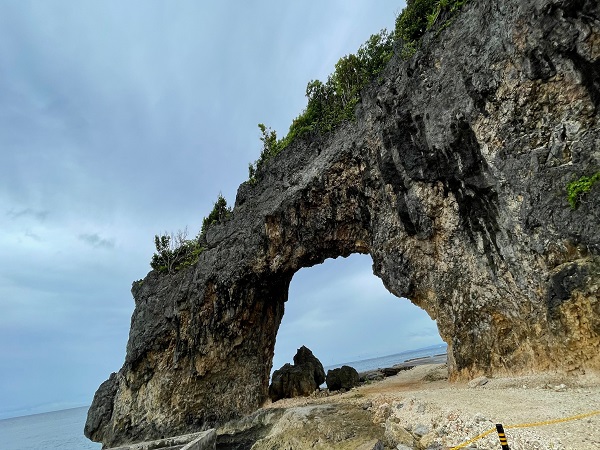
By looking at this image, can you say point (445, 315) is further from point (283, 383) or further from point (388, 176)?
point (283, 383)

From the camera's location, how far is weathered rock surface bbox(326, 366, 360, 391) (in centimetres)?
2730

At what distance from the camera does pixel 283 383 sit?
26766 millimetres

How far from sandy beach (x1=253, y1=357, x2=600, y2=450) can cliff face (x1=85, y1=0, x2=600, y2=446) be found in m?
1.31

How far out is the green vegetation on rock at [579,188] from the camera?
10.7 metres

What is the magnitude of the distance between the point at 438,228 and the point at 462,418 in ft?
26.5

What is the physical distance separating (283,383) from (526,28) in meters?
25.2

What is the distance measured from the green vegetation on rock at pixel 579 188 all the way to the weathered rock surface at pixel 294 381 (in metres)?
21.0

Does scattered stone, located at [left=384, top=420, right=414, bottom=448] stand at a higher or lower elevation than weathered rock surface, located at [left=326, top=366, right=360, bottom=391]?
lower

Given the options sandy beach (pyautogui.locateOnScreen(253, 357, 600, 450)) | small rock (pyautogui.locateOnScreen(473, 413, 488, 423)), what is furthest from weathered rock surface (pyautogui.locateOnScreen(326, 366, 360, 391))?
small rock (pyautogui.locateOnScreen(473, 413, 488, 423))

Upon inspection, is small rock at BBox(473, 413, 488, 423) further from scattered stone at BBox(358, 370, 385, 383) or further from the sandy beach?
scattered stone at BBox(358, 370, 385, 383)

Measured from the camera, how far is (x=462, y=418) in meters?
10.5

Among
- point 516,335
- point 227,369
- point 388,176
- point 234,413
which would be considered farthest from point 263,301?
point 516,335

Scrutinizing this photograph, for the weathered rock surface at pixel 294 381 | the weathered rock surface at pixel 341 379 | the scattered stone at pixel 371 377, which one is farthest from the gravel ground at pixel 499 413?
the scattered stone at pixel 371 377

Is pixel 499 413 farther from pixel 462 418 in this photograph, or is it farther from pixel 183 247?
pixel 183 247
